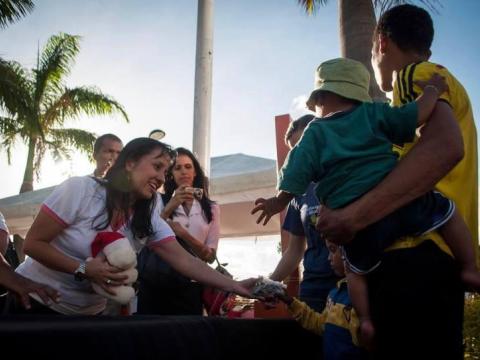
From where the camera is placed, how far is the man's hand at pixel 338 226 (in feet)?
3.94

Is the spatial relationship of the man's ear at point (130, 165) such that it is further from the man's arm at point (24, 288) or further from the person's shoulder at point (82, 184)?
the man's arm at point (24, 288)

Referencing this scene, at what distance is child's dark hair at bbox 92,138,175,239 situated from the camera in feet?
7.34

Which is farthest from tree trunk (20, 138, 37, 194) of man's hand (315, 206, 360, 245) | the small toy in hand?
man's hand (315, 206, 360, 245)

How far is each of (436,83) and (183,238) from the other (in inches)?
88.0

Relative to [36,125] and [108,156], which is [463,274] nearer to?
[108,156]

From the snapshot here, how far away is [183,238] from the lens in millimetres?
3119

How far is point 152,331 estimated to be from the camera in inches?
43.9

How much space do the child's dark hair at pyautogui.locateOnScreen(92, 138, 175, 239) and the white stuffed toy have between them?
0.70 feet

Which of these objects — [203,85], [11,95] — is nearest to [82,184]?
[203,85]

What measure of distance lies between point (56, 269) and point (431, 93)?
5.70ft

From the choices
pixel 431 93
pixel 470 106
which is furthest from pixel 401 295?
pixel 470 106

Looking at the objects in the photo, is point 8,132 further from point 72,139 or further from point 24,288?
point 24,288

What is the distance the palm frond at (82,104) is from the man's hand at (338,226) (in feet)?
47.6

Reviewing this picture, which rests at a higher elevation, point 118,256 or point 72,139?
point 72,139
